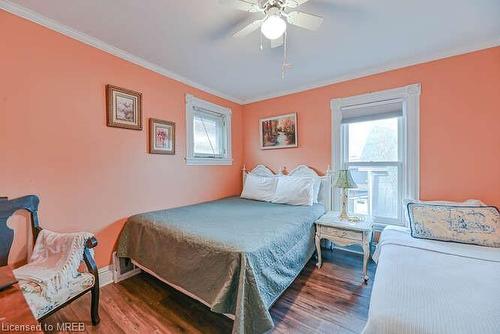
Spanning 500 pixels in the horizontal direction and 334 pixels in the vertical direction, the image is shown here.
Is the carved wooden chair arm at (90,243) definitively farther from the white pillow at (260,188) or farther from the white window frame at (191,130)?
the white pillow at (260,188)

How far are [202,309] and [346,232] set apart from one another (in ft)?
5.10

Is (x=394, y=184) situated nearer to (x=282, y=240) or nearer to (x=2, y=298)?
(x=282, y=240)

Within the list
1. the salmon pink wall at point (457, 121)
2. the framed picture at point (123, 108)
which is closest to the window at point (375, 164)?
the salmon pink wall at point (457, 121)

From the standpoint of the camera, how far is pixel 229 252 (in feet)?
4.56

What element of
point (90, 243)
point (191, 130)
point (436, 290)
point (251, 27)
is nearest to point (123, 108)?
point (191, 130)

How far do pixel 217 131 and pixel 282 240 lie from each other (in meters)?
2.30

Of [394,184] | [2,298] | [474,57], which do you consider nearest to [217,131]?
[394,184]

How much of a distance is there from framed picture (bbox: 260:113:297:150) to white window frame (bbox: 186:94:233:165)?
A: 59 centimetres

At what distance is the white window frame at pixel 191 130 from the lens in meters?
2.93

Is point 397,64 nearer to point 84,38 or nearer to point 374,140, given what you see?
point 374,140

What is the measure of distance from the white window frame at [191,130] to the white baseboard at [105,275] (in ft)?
4.78

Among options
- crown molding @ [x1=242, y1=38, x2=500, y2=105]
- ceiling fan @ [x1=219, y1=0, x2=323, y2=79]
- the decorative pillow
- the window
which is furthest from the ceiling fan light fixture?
the decorative pillow

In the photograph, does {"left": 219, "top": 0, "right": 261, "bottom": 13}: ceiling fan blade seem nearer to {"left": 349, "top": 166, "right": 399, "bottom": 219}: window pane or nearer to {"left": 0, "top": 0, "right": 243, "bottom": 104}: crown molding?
{"left": 0, "top": 0, "right": 243, "bottom": 104}: crown molding

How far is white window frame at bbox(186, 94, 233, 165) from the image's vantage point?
2.93 metres
